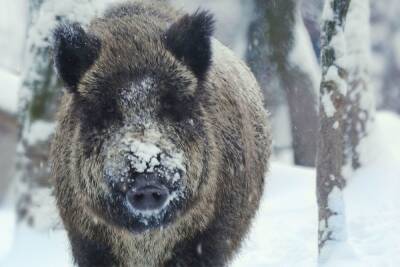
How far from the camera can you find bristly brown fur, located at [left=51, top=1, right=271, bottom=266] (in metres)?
4.83

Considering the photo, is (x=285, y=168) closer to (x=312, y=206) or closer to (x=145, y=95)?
(x=312, y=206)

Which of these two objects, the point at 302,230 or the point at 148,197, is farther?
the point at 302,230

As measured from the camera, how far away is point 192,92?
5.00 m

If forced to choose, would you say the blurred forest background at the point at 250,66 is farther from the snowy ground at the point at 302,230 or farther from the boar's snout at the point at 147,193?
the boar's snout at the point at 147,193

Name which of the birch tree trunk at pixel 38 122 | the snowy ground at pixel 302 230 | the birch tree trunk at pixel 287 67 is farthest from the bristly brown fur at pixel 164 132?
the birch tree trunk at pixel 287 67

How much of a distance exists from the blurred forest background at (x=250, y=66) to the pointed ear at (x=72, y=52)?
1356 millimetres

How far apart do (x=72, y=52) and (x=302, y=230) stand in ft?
16.8

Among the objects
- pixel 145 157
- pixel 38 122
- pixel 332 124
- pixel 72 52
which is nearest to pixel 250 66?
pixel 38 122

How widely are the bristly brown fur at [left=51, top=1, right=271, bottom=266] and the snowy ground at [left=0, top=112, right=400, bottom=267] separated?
1.75 meters

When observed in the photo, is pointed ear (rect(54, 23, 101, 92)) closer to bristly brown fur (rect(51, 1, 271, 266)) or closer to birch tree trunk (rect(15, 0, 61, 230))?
bristly brown fur (rect(51, 1, 271, 266))

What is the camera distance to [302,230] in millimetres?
9453

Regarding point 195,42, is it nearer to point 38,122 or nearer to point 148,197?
point 148,197

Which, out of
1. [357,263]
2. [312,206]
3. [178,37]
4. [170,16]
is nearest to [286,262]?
[357,263]

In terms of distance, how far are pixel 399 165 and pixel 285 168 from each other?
168cm
